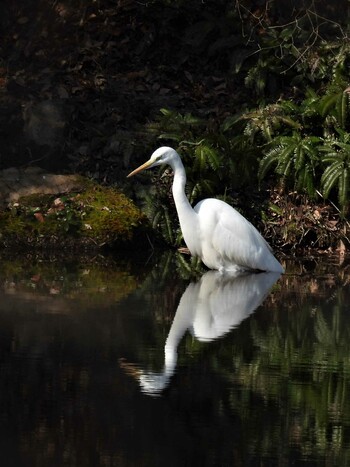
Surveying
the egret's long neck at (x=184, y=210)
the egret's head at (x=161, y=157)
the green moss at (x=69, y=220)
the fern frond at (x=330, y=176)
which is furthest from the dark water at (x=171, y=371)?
the fern frond at (x=330, y=176)

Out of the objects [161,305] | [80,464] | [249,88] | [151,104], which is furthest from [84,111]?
[80,464]

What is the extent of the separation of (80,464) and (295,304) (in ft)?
19.2

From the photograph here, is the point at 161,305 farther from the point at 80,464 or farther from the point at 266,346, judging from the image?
the point at 80,464

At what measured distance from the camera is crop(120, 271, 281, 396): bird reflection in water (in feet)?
28.0

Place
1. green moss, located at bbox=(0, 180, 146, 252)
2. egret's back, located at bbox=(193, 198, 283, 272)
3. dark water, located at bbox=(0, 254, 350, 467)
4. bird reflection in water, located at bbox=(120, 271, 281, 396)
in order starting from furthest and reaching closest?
green moss, located at bbox=(0, 180, 146, 252), egret's back, located at bbox=(193, 198, 283, 272), bird reflection in water, located at bbox=(120, 271, 281, 396), dark water, located at bbox=(0, 254, 350, 467)

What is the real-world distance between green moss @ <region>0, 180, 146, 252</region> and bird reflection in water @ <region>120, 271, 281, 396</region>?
1.89 metres

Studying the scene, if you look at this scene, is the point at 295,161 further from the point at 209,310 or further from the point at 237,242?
the point at 209,310

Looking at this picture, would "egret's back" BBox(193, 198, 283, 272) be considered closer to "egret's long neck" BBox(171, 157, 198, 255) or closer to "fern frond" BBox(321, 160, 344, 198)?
"egret's long neck" BBox(171, 157, 198, 255)

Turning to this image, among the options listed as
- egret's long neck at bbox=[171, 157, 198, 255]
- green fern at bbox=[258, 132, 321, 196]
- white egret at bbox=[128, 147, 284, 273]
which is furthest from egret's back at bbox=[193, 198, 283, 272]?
green fern at bbox=[258, 132, 321, 196]

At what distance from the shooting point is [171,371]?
8609 millimetres

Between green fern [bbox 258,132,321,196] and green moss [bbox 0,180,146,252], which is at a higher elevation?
green fern [bbox 258,132,321,196]

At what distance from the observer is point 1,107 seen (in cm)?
1894

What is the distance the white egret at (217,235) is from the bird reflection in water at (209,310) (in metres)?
0.18

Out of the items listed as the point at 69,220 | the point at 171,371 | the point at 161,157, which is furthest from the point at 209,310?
the point at 69,220
